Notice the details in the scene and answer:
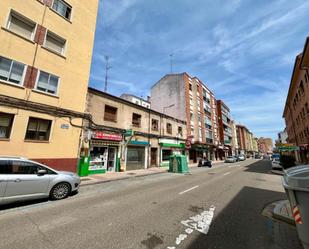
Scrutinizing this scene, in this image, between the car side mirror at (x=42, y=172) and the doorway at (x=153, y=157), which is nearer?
the car side mirror at (x=42, y=172)

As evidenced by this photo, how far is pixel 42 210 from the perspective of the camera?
6.04 m

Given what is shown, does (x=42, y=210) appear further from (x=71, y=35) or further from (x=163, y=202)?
(x=71, y=35)

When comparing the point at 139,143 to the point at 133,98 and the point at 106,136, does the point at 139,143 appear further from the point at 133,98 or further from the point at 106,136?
the point at 133,98

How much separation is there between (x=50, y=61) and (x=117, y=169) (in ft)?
36.3

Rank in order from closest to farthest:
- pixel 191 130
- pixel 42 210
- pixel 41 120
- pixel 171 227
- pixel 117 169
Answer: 1. pixel 171 227
2. pixel 42 210
3. pixel 41 120
4. pixel 117 169
5. pixel 191 130

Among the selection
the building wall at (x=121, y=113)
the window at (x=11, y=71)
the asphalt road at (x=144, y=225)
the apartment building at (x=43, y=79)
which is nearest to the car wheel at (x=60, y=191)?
the asphalt road at (x=144, y=225)

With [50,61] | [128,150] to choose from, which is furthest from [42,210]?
[128,150]

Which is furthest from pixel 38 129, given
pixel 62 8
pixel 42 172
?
pixel 62 8

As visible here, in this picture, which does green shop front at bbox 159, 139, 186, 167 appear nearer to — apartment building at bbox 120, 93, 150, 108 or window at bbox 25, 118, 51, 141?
window at bbox 25, 118, 51, 141

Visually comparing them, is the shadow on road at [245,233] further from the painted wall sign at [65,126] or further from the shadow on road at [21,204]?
the painted wall sign at [65,126]

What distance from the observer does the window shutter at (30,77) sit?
11.1 meters

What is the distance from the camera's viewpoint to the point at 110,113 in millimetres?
17641

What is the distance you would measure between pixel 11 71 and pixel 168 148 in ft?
65.7

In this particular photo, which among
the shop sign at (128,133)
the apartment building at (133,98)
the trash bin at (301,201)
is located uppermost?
the apartment building at (133,98)
